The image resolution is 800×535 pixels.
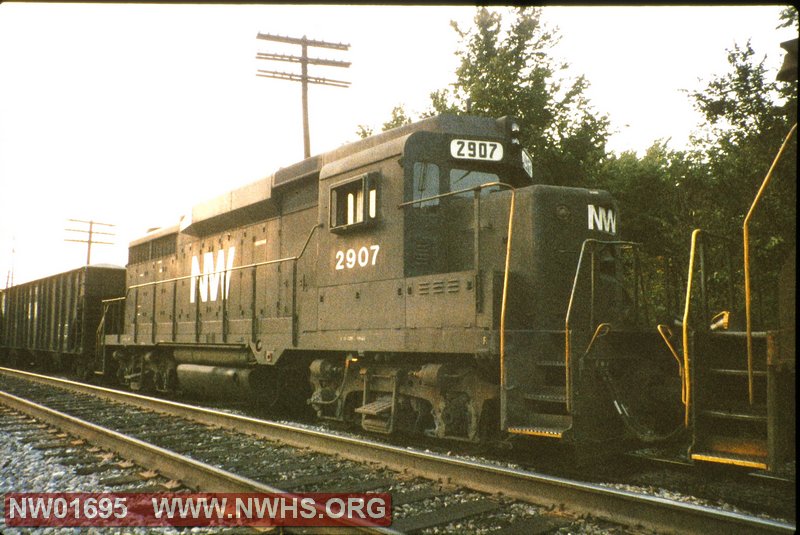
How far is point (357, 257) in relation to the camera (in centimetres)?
747

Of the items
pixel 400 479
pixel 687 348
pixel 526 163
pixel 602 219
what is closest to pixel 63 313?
pixel 526 163

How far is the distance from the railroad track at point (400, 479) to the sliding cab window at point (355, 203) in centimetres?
239

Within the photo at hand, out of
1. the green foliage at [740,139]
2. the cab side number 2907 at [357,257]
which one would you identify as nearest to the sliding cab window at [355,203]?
the cab side number 2907 at [357,257]

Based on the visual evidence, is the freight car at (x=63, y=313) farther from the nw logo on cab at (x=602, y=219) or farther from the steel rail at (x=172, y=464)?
the nw logo on cab at (x=602, y=219)

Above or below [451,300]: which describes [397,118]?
above

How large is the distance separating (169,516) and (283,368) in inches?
201

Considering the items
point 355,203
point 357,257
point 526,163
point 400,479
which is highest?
point 526,163

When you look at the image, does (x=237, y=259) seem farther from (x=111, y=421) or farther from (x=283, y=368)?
(x=111, y=421)

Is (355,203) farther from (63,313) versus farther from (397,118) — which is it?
(397,118)

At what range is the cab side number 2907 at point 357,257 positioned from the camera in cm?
722

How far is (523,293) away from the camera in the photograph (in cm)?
632

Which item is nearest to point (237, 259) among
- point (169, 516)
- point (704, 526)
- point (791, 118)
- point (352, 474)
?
point (352, 474)

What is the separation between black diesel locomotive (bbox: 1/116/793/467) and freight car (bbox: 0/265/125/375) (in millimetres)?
8385

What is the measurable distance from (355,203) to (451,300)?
1925 millimetres
